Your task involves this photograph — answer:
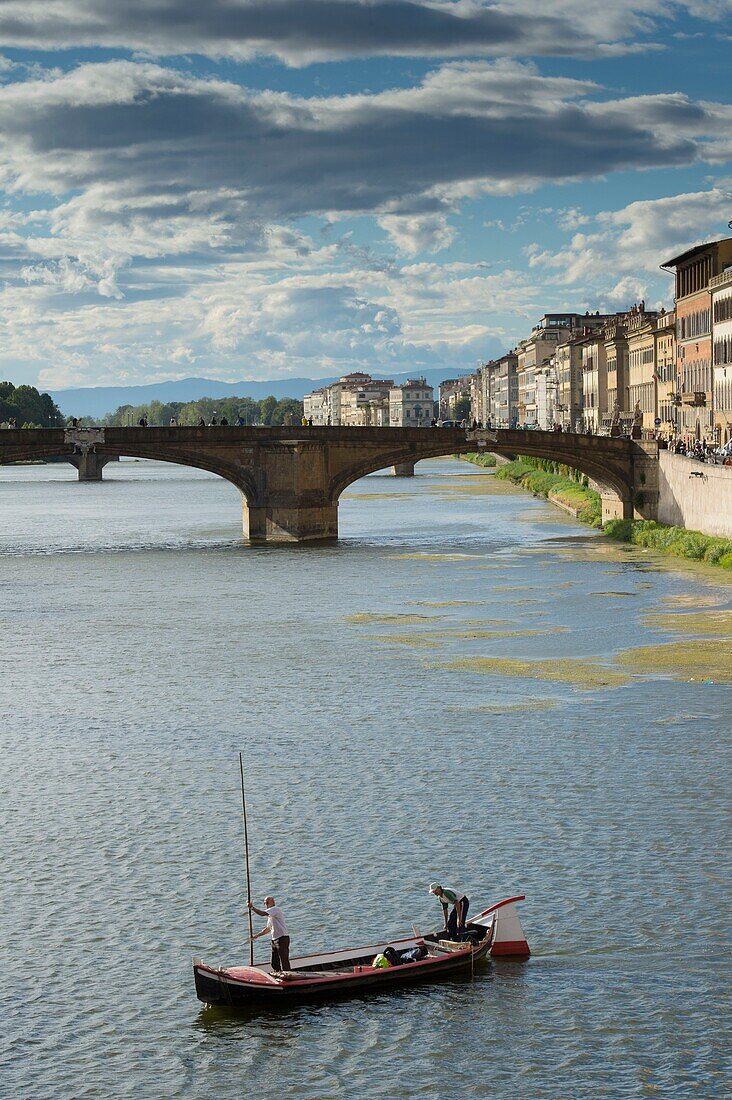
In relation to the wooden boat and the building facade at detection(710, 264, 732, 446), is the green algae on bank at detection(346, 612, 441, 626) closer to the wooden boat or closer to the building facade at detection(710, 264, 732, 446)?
the wooden boat

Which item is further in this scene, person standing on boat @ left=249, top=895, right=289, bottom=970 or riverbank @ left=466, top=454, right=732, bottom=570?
riverbank @ left=466, top=454, right=732, bottom=570

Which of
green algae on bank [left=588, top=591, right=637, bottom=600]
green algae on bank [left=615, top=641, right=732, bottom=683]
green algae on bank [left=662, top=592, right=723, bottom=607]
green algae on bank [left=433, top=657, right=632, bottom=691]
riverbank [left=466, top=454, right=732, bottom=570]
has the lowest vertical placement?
green algae on bank [left=433, top=657, right=632, bottom=691]

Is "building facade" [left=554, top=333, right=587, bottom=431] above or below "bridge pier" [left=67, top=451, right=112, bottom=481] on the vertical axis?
above

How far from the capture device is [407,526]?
84.1 metres

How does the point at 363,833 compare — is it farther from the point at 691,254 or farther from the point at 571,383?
the point at 571,383

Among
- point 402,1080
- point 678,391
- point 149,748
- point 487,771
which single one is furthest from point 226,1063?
point 678,391

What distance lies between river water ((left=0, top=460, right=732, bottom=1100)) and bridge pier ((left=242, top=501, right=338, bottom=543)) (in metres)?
20.8

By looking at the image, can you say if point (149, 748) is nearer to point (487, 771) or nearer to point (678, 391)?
point (487, 771)

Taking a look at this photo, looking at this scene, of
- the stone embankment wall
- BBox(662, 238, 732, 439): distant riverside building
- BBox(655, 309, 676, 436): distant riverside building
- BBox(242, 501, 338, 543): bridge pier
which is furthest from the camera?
BBox(655, 309, 676, 436): distant riverside building

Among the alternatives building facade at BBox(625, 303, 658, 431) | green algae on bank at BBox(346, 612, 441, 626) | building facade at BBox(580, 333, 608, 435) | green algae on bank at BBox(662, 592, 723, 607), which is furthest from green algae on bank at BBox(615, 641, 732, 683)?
building facade at BBox(580, 333, 608, 435)

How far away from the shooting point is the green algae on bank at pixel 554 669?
36438 millimetres

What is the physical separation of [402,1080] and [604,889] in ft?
18.8

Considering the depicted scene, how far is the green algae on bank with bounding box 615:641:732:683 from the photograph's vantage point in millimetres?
36344

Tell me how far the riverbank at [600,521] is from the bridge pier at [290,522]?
12556mm
